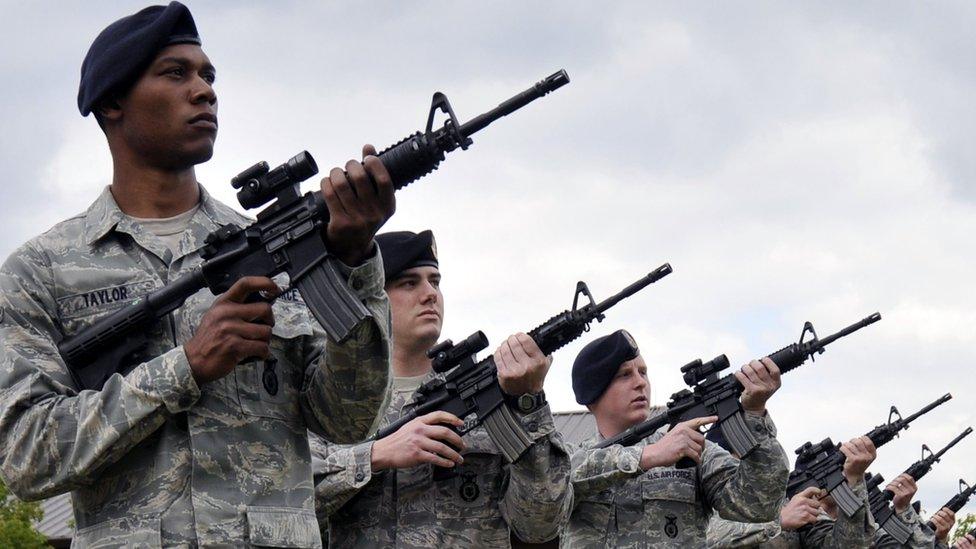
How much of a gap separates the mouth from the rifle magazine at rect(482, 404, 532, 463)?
276 cm

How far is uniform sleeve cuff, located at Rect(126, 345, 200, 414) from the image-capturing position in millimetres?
4352

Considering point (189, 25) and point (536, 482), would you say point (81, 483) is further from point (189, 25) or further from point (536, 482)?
point (536, 482)

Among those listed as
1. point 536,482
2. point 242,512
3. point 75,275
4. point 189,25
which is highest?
point 189,25

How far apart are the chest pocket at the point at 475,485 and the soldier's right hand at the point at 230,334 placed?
9.13 feet

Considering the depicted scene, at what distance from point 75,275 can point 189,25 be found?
3.10 ft

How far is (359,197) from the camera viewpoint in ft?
14.3

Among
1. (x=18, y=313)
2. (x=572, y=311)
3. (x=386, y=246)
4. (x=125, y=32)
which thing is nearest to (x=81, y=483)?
(x=18, y=313)

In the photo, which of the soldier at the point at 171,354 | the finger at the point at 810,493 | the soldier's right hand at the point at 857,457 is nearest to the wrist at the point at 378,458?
the soldier at the point at 171,354

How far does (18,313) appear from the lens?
15.3 ft

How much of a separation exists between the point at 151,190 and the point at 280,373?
0.80m

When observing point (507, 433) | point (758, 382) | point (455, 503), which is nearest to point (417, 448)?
point (455, 503)

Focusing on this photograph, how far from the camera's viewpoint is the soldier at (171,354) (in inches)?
173

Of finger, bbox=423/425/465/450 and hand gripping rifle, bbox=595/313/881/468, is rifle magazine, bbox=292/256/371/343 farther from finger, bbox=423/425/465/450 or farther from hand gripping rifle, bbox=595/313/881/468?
hand gripping rifle, bbox=595/313/881/468

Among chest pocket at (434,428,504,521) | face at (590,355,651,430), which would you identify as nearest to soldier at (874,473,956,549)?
face at (590,355,651,430)
